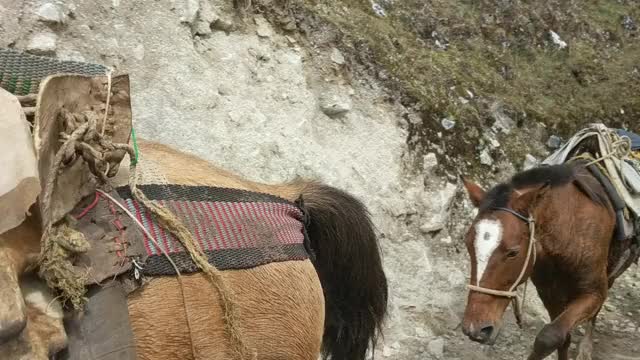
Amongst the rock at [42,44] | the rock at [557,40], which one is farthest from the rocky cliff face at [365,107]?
the rock at [557,40]

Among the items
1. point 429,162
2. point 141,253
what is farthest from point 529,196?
point 141,253

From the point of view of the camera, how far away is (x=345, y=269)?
7.12 feet

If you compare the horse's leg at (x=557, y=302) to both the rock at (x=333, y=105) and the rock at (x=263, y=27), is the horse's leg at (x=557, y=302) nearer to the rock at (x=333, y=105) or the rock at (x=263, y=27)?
the rock at (x=333, y=105)

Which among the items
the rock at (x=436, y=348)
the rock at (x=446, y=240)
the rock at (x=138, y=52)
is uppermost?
the rock at (x=138, y=52)

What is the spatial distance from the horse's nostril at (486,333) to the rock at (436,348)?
0.84 meters

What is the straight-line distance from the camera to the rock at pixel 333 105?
13.2 feet

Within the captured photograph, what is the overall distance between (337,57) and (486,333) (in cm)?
222

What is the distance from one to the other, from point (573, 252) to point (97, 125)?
2.36m

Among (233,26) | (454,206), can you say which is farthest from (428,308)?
(233,26)

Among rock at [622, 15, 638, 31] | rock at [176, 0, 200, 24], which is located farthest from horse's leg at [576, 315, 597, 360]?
rock at [622, 15, 638, 31]

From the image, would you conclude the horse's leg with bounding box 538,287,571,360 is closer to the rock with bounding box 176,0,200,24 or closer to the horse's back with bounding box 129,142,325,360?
the horse's back with bounding box 129,142,325,360

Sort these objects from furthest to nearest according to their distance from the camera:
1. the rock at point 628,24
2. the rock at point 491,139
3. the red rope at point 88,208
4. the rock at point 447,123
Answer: the rock at point 628,24, the rock at point 491,139, the rock at point 447,123, the red rope at point 88,208

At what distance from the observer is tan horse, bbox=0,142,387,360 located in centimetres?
139

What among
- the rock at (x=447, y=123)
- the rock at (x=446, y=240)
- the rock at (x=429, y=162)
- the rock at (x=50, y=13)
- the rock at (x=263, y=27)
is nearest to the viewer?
the rock at (x=50, y=13)
